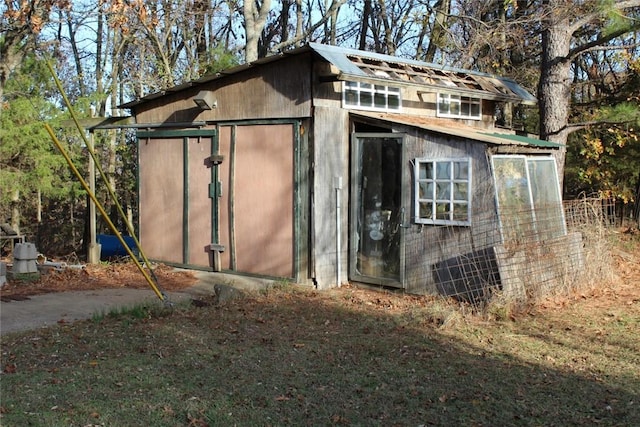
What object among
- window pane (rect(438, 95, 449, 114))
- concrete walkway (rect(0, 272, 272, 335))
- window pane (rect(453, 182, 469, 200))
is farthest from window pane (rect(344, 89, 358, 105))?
concrete walkway (rect(0, 272, 272, 335))

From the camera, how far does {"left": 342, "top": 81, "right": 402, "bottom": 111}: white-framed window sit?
10117 millimetres

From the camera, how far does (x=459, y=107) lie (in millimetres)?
12078

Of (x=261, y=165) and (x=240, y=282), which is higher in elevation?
(x=261, y=165)

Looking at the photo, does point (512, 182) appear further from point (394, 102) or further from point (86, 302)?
point (86, 302)

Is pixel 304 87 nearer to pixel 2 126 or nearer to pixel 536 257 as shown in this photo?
pixel 536 257

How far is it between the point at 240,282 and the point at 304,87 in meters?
3.12

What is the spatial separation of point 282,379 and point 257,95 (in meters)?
5.80

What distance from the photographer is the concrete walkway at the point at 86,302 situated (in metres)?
7.58

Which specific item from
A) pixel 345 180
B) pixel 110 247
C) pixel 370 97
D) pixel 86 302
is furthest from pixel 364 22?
pixel 86 302

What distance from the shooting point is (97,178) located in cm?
1939

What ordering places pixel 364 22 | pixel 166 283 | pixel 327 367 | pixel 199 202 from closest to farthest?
1. pixel 327 367
2. pixel 166 283
3. pixel 199 202
4. pixel 364 22

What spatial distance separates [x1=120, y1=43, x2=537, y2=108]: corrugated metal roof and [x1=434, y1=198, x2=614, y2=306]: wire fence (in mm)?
2715

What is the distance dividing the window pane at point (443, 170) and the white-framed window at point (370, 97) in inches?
71.5

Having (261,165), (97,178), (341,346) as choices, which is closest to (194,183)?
(261,165)
